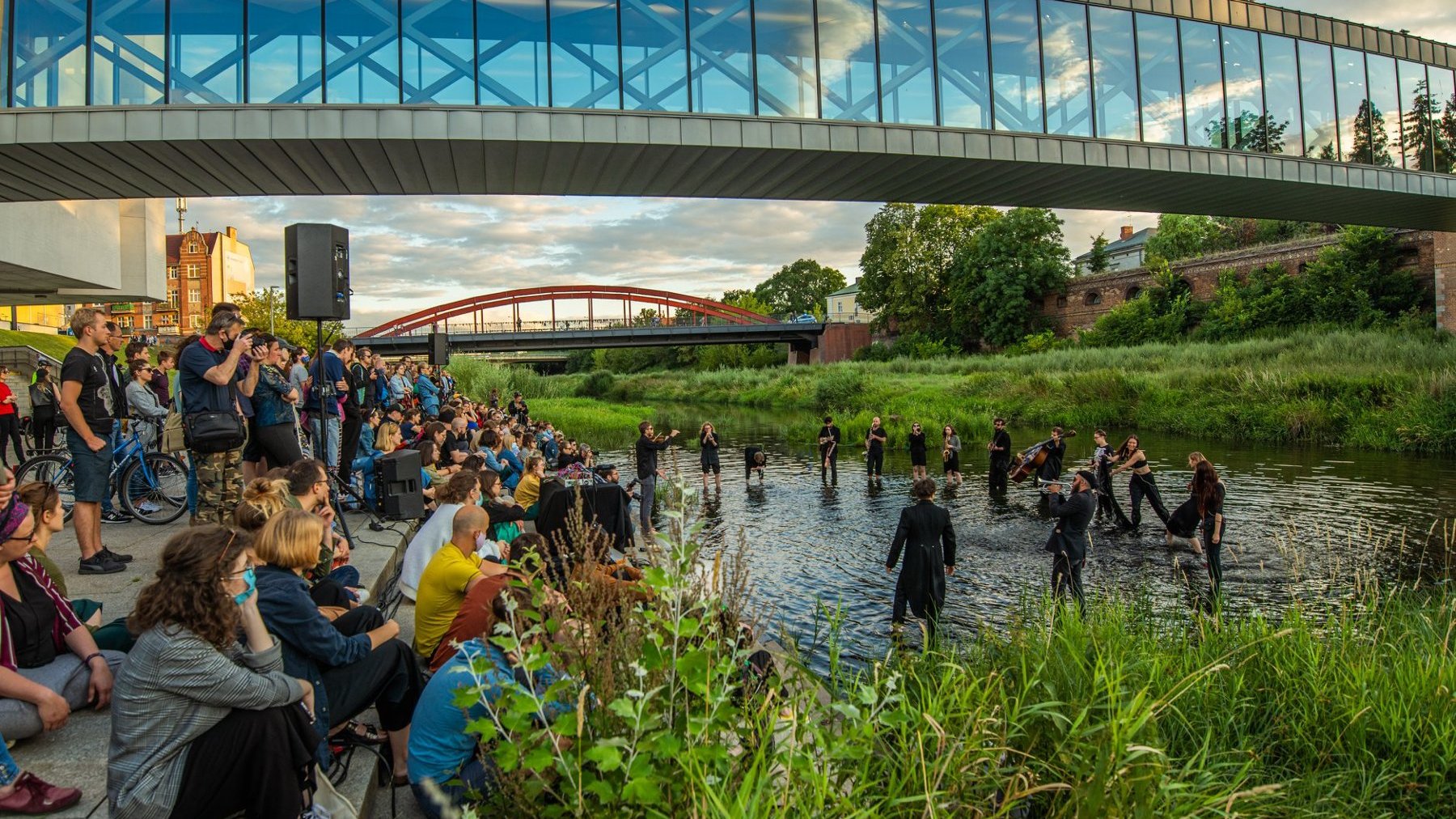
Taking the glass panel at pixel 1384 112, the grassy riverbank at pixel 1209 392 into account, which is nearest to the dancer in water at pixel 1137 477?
the glass panel at pixel 1384 112

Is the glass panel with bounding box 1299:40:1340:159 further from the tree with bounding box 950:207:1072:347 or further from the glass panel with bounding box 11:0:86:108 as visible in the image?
the tree with bounding box 950:207:1072:347

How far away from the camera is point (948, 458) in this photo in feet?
55.6

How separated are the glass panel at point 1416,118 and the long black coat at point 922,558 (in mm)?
17651

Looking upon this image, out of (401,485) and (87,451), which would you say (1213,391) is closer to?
(401,485)

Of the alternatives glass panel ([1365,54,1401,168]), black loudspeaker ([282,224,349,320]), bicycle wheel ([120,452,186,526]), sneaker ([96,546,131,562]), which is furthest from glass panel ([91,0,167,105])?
glass panel ([1365,54,1401,168])

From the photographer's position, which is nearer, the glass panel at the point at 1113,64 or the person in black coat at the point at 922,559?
the person in black coat at the point at 922,559

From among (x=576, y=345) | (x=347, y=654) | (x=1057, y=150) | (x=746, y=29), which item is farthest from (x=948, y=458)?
(x=576, y=345)

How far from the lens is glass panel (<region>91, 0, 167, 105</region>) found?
10.7 metres

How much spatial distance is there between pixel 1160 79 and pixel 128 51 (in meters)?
16.2

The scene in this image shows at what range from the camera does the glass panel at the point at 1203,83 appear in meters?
15.5

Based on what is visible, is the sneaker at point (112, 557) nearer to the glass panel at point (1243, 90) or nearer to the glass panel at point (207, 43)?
the glass panel at point (207, 43)

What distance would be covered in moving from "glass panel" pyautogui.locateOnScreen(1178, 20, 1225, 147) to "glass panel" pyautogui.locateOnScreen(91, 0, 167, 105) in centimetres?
1611

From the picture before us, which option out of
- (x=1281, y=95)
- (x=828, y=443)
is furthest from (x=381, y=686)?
(x=1281, y=95)

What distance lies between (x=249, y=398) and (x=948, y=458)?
13109mm
